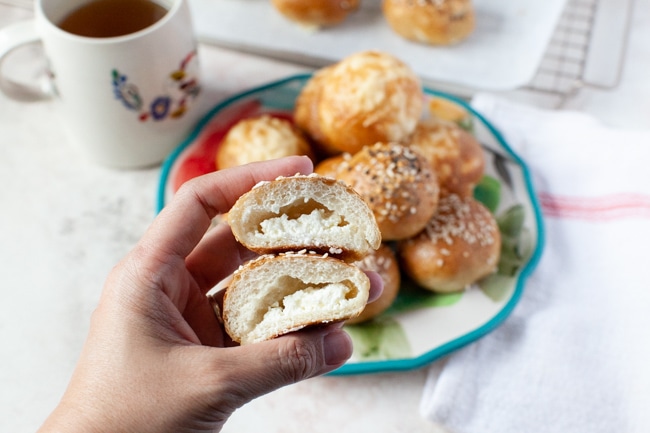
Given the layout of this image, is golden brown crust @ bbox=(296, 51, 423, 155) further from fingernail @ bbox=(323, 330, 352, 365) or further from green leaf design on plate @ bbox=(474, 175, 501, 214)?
fingernail @ bbox=(323, 330, 352, 365)

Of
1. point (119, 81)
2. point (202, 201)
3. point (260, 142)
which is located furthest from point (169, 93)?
point (202, 201)

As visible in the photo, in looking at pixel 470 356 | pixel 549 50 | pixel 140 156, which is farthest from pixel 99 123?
pixel 549 50

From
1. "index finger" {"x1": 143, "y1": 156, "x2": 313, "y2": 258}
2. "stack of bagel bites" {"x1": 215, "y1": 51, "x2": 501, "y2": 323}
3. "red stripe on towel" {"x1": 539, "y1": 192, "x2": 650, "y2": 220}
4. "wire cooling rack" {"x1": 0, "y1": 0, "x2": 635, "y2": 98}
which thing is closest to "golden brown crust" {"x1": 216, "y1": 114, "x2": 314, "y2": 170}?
"stack of bagel bites" {"x1": 215, "y1": 51, "x2": 501, "y2": 323}

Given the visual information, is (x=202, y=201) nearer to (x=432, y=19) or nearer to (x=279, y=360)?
(x=279, y=360)

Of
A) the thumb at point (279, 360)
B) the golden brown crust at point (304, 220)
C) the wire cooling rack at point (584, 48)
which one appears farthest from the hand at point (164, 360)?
the wire cooling rack at point (584, 48)

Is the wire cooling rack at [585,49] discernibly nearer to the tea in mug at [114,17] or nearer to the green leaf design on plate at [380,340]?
the green leaf design on plate at [380,340]

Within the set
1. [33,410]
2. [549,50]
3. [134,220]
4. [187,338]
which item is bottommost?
[33,410]

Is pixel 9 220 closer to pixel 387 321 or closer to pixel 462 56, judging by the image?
pixel 387 321
